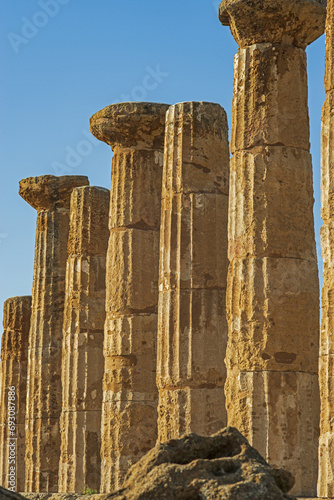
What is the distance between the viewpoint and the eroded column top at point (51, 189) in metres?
27.3

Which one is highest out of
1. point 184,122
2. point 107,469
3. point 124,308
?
point 184,122

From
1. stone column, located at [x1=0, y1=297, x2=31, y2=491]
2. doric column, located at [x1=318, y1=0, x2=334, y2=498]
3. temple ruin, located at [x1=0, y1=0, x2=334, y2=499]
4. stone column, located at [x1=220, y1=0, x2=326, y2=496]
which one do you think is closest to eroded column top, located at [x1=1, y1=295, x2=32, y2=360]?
stone column, located at [x1=0, y1=297, x2=31, y2=491]

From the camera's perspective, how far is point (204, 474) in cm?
870

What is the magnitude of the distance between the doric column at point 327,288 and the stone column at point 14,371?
20.3m

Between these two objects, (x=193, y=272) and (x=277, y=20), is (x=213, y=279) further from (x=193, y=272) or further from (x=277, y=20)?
(x=277, y=20)

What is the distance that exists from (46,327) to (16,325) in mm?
5508

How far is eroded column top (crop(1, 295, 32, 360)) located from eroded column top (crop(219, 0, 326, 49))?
1774 cm

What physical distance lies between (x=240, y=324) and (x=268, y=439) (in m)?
1.59

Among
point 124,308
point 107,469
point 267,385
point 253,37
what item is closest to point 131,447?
point 107,469

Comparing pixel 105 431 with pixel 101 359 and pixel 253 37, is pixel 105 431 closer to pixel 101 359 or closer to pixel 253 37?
pixel 101 359

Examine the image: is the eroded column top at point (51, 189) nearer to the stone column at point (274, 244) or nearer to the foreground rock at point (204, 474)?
the stone column at point (274, 244)

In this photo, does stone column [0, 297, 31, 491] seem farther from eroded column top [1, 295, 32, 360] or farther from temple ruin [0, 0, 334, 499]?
temple ruin [0, 0, 334, 499]

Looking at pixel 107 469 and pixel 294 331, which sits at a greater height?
pixel 294 331

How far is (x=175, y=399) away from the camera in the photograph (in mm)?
17734
